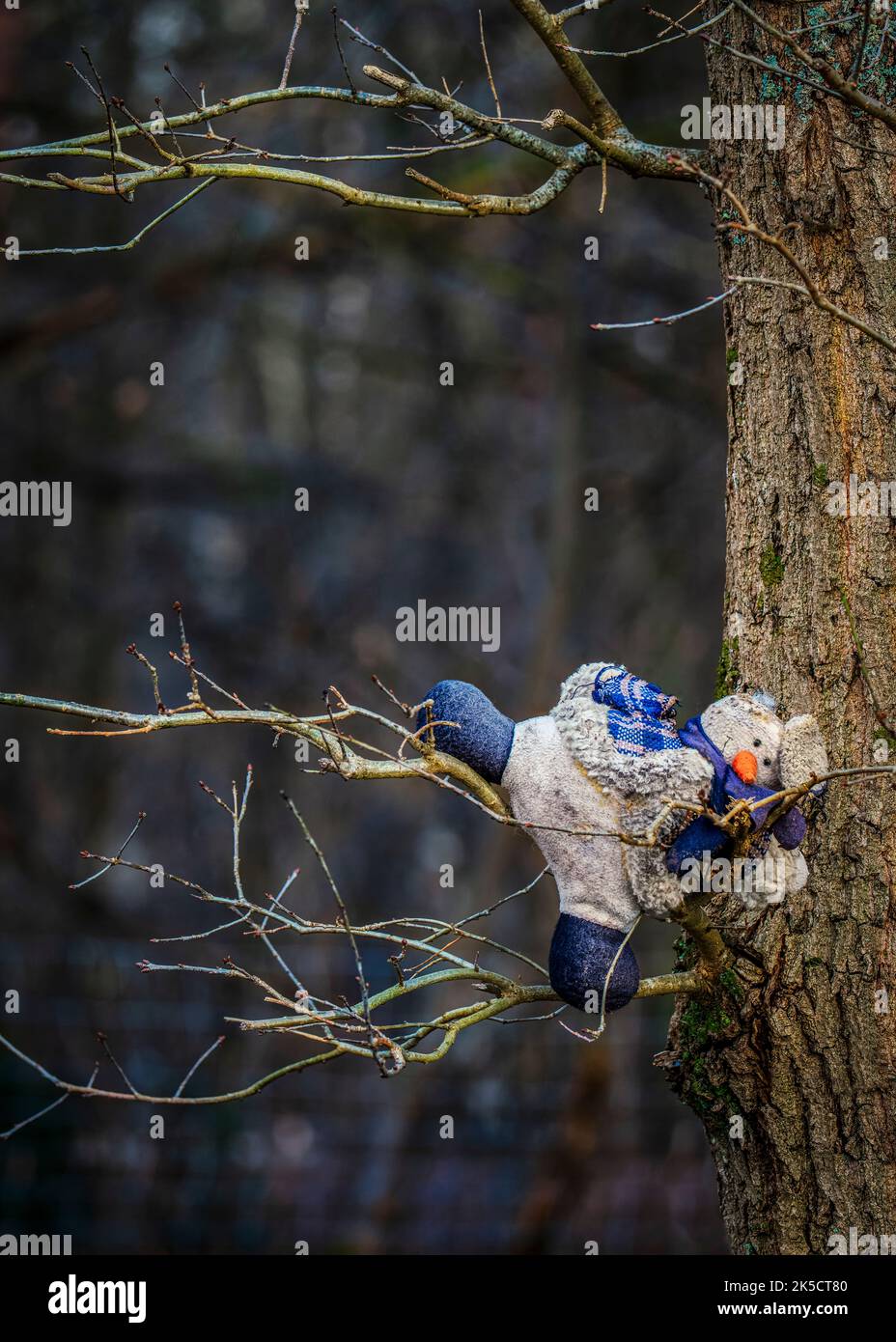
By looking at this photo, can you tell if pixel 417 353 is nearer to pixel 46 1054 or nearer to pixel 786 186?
pixel 46 1054

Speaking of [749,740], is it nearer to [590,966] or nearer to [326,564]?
[590,966]

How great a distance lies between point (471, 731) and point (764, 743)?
46cm

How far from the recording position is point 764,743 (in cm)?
218

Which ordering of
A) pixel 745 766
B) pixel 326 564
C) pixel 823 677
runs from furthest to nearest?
pixel 326 564
pixel 823 677
pixel 745 766

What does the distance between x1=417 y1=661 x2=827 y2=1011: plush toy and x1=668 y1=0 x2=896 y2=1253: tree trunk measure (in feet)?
0.81

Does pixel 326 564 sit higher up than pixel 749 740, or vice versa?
pixel 326 564

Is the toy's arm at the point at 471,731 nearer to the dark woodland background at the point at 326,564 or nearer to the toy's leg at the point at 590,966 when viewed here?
the toy's leg at the point at 590,966

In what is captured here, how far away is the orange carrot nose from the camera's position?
2.14 m

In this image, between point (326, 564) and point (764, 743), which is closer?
point (764, 743)

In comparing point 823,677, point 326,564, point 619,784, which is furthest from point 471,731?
point 326,564

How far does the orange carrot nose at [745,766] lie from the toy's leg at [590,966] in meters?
0.32

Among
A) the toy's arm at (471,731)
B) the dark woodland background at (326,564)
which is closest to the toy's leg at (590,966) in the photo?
the toy's arm at (471,731)

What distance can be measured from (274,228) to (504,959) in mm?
4846

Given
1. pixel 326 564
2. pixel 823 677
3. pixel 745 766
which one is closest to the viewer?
pixel 745 766
